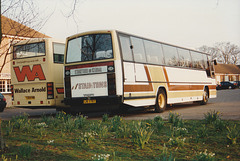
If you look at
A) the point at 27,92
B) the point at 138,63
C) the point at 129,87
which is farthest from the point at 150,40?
the point at 27,92

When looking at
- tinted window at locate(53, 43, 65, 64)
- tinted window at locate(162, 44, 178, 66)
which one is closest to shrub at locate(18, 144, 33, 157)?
tinted window at locate(53, 43, 65, 64)

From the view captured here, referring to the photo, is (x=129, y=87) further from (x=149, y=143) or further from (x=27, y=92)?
(x=149, y=143)

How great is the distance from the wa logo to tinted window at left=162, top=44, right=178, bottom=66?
5.96m

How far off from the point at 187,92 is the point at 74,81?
712 centimetres

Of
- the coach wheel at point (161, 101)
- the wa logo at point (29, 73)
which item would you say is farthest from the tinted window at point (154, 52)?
the wa logo at point (29, 73)

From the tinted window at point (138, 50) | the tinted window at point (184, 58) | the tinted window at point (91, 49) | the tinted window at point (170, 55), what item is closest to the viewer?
the tinted window at point (91, 49)

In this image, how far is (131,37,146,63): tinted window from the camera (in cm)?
1234

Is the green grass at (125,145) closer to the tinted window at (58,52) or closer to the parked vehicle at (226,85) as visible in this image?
the tinted window at (58,52)

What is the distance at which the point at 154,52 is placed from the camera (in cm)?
1392

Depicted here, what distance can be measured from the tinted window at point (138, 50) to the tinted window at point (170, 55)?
2.25 metres

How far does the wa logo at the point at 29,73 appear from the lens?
43.2ft

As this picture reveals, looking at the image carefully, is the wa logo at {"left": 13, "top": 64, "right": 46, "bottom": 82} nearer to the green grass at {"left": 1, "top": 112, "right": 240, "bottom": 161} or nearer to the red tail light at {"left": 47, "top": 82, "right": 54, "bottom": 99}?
the red tail light at {"left": 47, "top": 82, "right": 54, "bottom": 99}

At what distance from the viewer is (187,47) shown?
704 inches

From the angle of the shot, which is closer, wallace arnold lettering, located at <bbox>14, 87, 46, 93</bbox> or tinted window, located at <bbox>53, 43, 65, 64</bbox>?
wallace arnold lettering, located at <bbox>14, 87, 46, 93</bbox>
